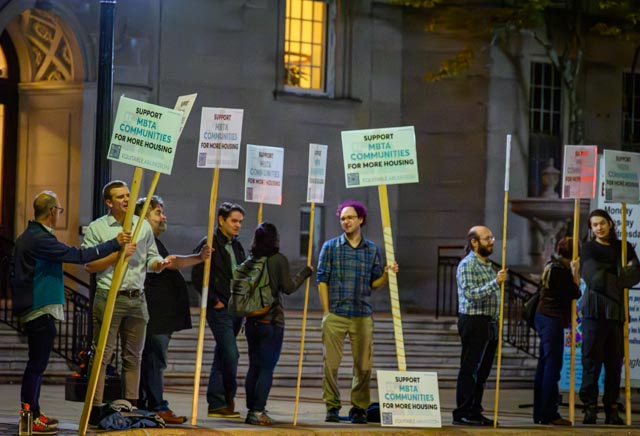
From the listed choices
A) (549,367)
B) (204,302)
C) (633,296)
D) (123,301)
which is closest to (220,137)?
(204,302)

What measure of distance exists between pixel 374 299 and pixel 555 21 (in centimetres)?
588

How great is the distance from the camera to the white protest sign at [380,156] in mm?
12992

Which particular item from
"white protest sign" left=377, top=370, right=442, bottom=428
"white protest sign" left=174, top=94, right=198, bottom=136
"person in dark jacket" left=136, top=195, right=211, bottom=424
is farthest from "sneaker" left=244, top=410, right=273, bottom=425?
"white protest sign" left=174, top=94, right=198, bottom=136

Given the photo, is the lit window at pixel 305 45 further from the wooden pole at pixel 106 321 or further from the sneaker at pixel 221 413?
the wooden pole at pixel 106 321

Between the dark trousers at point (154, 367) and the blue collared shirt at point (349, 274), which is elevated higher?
the blue collared shirt at point (349, 274)

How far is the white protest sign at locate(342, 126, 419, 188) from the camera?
1299cm

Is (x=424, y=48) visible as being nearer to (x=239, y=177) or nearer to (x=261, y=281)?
(x=239, y=177)

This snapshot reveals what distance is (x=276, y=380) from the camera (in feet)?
59.4

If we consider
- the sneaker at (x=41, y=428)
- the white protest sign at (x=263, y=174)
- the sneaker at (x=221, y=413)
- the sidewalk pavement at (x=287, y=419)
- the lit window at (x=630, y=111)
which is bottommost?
the sidewalk pavement at (x=287, y=419)

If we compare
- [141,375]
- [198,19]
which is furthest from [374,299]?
[141,375]

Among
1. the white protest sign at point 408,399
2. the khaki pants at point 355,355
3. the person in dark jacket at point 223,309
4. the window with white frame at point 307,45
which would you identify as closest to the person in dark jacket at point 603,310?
the white protest sign at point 408,399

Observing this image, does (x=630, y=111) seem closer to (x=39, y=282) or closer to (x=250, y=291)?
(x=250, y=291)

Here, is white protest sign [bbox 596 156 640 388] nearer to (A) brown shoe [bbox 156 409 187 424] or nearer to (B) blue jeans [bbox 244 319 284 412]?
(B) blue jeans [bbox 244 319 284 412]

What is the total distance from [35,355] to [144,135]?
2.00 m
